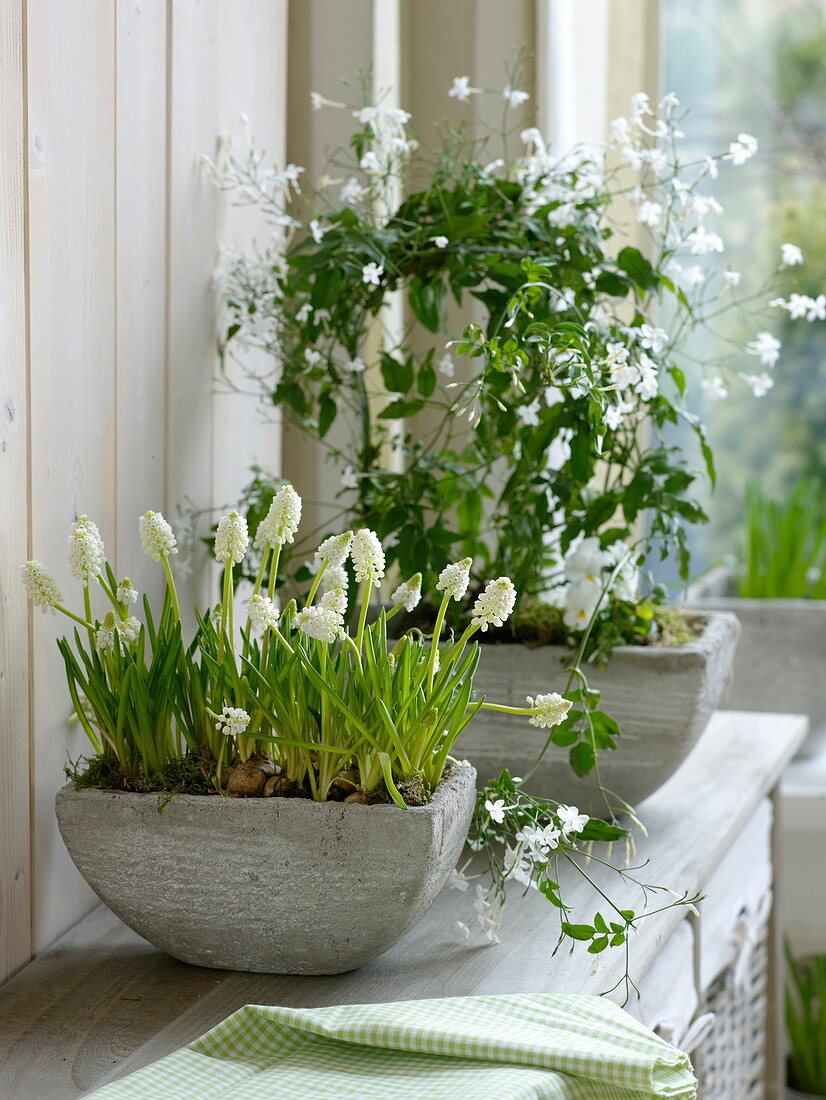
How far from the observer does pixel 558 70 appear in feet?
4.84

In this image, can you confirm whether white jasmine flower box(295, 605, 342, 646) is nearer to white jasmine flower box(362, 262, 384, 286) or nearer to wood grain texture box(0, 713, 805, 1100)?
wood grain texture box(0, 713, 805, 1100)

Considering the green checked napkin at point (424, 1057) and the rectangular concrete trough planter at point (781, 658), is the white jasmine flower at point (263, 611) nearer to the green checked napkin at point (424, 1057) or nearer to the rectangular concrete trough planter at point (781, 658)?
the green checked napkin at point (424, 1057)

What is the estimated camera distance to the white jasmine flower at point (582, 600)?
1124 mm

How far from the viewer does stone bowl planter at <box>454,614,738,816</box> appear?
1.10 meters

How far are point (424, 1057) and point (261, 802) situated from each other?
0.63 ft

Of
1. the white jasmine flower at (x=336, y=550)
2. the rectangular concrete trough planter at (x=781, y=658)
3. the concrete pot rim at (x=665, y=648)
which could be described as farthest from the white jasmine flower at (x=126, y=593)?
the rectangular concrete trough planter at (x=781, y=658)

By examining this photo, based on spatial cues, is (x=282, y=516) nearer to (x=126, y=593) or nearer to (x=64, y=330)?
(x=126, y=593)

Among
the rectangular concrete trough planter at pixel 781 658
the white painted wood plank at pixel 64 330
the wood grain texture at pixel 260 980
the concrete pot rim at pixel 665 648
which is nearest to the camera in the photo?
the wood grain texture at pixel 260 980

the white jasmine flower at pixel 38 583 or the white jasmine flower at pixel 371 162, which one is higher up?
the white jasmine flower at pixel 371 162

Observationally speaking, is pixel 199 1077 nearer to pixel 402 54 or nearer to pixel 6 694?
pixel 6 694

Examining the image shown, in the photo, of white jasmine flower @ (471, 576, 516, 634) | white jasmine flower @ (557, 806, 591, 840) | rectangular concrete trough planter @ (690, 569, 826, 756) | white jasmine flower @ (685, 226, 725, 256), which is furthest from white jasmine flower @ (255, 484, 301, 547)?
rectangular concrete trough planter @ (690, 569, 826, 756)

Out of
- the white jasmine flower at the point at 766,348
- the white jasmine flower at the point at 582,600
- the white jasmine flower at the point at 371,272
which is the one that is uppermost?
the white jasmine flower at the point at 371,272

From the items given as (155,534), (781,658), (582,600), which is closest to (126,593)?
(155,534)

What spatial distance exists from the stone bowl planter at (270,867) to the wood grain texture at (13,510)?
7 centimetres
